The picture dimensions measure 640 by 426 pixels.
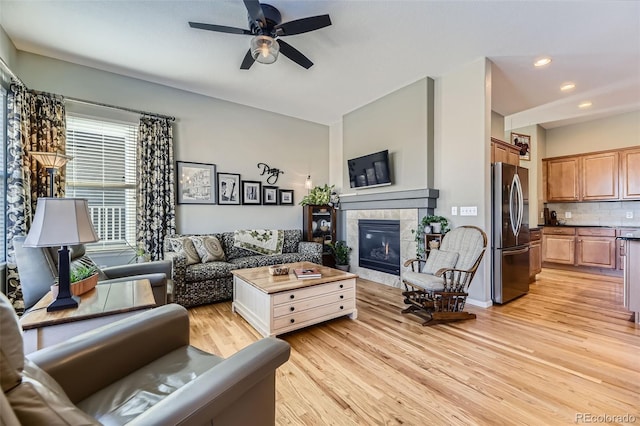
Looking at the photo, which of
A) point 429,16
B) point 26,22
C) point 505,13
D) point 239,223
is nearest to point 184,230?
point 239,223

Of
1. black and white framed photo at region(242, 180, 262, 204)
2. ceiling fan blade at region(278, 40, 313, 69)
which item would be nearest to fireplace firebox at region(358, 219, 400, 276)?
black and white framed photo at region(242, 180, 262, 204)

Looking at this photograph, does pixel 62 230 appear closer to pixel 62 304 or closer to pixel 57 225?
pixel 57 225

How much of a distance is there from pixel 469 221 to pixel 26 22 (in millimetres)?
5240

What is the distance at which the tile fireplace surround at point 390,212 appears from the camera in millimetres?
3949

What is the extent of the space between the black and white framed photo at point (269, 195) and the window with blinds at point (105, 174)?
1952mm

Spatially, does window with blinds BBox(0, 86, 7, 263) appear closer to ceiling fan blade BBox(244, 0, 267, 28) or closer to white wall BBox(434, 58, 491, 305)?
ceiling fan blade BBox(244, 0, 267, 28)

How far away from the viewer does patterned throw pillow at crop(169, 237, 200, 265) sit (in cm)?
362

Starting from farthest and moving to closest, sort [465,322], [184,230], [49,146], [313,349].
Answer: [184,230] → [49,146] → [465,322] → [313,349]

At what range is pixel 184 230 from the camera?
4.18 meters

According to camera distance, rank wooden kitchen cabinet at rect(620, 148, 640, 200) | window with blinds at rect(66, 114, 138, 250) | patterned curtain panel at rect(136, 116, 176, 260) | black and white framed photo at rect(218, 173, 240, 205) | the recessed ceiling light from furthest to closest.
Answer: wooden kitchen cabinet at rect(620, 148, 640, 200) → black and white framed photo at rect(218, 173, 240, 205) → patterned curtain panel at rect(136, 116, 176, 260) → window with blinds at rect(66, 114, 138, 250) → the recessed ceiling light

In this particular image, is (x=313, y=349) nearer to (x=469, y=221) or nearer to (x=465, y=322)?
(x=465, y=322)

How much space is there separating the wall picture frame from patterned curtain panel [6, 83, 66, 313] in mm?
6881

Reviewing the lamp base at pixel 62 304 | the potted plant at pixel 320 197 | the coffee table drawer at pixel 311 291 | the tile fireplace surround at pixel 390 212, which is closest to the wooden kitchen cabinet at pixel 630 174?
the tile fireplace surround at pixel 390 212

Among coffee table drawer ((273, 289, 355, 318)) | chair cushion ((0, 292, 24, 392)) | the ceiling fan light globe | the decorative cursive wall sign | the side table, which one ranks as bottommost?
coffee table drawer ((273, 289, 355, 318))
